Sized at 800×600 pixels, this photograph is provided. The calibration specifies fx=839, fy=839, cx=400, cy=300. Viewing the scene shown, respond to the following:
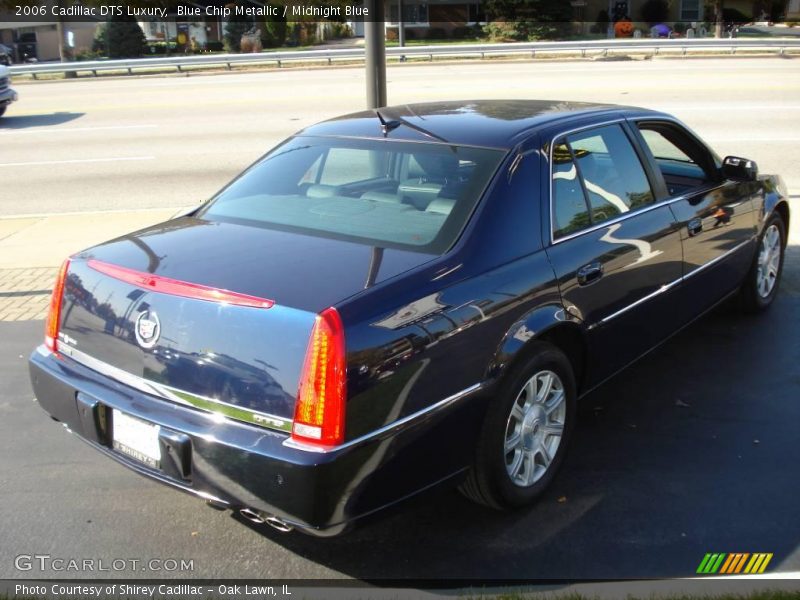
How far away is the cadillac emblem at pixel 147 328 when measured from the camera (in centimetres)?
303

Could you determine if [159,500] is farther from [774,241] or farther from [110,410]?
[774,241]

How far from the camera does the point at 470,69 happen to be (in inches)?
1005

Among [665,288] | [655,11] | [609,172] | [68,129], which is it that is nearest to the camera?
[609,172]

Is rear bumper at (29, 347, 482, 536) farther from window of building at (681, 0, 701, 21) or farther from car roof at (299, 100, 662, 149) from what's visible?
window of building at (681, 0, 701, 21)

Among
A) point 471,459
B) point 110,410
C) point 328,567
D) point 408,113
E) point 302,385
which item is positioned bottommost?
point 328,567

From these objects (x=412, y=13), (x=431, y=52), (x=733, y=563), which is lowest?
(x=733, y=563)

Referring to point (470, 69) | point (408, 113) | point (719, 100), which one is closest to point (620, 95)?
point (719, 100)

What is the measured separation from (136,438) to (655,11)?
172 feet

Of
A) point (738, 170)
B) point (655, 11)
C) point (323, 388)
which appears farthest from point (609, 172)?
point (655, 11)

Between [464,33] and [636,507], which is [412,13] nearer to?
[464,33]

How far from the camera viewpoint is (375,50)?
22.6ft

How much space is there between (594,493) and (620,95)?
15482mm

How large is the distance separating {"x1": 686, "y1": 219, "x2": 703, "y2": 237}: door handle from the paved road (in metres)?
5.90

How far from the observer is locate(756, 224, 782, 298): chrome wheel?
5746mm
